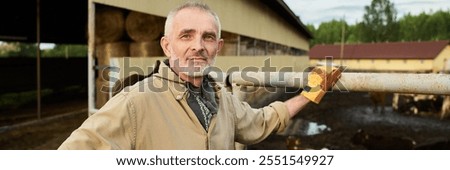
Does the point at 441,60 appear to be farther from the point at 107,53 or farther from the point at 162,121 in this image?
the point at 162,121

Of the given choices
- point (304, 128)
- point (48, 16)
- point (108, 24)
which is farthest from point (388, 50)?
point (108, 24)

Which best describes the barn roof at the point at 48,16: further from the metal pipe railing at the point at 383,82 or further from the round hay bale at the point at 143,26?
the metal pipe railing at the point at 383,82

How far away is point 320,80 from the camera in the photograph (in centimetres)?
145

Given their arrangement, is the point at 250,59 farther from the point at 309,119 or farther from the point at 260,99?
the point at 309,119

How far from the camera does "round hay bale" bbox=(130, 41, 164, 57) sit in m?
4.66

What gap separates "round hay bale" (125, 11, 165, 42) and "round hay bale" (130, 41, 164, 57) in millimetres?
74

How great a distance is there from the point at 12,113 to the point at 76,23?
418cm

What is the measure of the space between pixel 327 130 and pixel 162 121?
7.55 m

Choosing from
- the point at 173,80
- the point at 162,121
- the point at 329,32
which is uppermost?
the point at 329,32

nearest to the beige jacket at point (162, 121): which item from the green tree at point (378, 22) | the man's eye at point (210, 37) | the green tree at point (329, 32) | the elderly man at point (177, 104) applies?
the elderly man at point (177, 104)

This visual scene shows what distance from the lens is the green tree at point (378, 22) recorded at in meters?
29.7

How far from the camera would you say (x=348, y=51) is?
3434 centimetres

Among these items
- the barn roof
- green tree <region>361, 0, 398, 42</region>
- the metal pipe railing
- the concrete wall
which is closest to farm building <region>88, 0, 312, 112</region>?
the barn roof

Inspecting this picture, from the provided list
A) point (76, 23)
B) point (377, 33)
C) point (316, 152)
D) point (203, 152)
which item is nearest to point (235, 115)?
point (203, 152)
